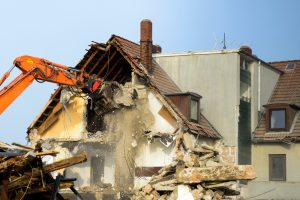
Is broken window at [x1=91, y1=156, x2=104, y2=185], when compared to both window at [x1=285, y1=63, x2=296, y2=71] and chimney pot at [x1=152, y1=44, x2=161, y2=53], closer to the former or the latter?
chimney pot at [x1=152, y1=44, x2=161, y2=53]

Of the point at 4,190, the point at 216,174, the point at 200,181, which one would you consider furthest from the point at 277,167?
the point at 4,190

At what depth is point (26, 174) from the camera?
39.7 ft

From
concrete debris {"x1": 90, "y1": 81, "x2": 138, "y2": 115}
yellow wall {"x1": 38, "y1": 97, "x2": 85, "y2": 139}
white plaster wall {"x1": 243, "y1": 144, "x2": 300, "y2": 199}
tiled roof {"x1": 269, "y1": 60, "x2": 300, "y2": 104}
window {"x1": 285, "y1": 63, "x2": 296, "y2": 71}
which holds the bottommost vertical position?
white plaster wall {"x1": 243, "y1": 144, "x2": 300, "y2": 199}

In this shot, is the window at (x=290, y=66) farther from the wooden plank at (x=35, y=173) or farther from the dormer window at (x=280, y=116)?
the wooden plank at (x=35, y=173)

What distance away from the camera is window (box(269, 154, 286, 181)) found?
3322cm

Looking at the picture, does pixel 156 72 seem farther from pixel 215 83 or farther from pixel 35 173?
pixel 35 173

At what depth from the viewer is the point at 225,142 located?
32.0 m

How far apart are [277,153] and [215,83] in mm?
5264

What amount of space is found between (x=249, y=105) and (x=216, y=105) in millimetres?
2529

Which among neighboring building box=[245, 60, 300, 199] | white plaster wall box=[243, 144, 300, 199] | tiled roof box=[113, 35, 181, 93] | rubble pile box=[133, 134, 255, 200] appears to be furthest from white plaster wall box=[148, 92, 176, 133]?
rubble pile box=[133, 134, 255, 200]

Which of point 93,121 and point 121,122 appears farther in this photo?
point 93,121

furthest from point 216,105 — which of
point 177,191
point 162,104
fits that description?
point 177,191

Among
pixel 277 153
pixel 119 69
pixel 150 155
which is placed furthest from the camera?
pixel 277 153

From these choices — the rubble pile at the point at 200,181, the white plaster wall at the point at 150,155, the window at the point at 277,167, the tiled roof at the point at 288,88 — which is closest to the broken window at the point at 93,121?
the white plaster wall at the point at 150,155
